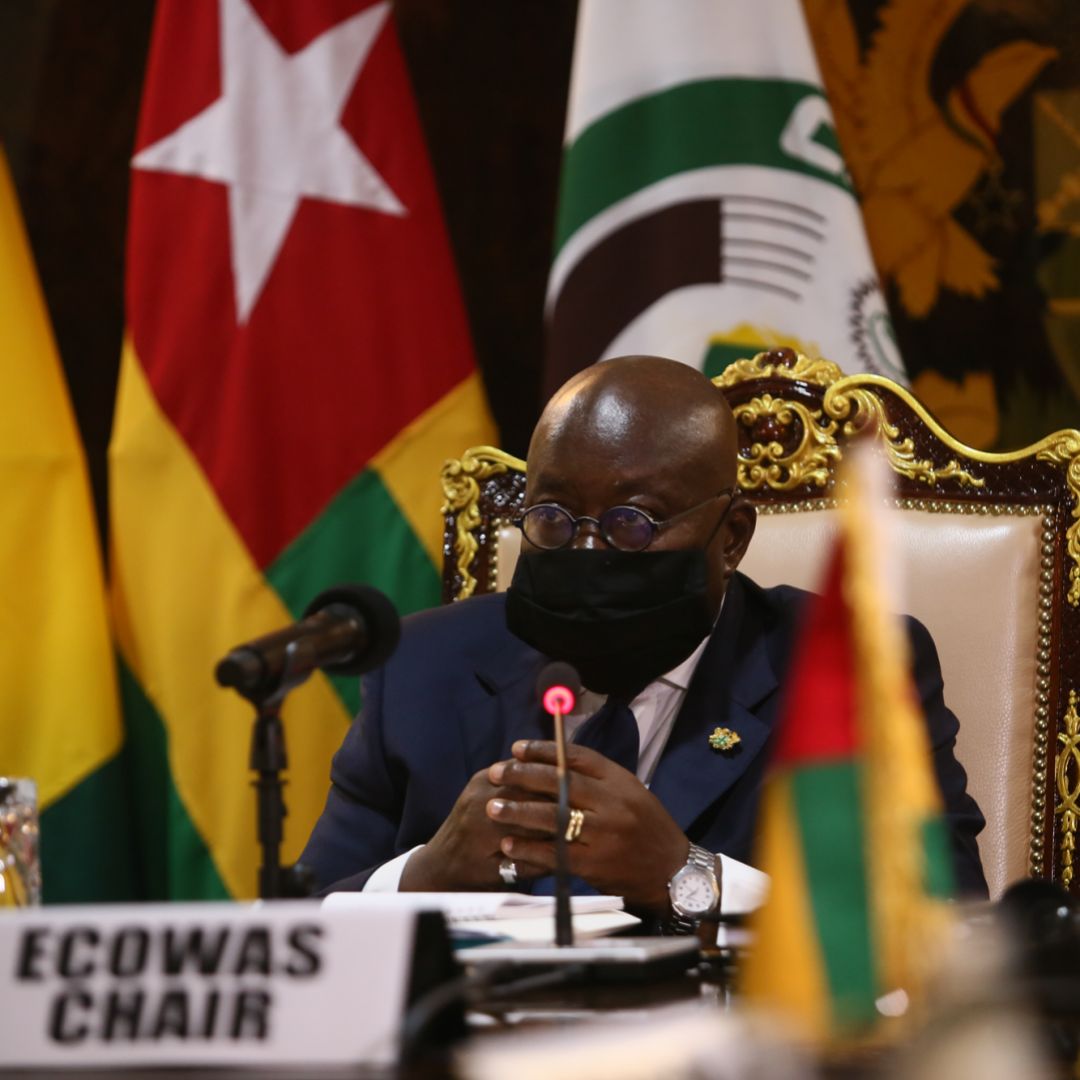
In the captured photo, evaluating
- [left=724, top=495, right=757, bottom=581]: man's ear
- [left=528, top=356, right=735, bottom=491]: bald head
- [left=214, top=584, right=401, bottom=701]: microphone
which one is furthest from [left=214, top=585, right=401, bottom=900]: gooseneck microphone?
[left=724, top=495, right=757, bottom=581]: man's ear

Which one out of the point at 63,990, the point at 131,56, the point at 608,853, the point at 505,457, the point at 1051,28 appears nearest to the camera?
the point at 63,990

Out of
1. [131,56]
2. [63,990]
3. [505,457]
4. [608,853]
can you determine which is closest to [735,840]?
[608,853]

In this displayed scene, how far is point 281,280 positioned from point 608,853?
1779 mm

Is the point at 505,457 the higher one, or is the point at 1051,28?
the point at 1051,28

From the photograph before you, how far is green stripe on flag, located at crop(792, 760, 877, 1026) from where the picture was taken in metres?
0.80

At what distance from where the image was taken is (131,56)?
3652 mm

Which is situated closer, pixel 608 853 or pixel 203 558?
pixel 608 853

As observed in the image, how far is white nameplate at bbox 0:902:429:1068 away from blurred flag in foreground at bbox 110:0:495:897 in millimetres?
2093

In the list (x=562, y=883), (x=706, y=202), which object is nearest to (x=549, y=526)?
(x=562, y=883)

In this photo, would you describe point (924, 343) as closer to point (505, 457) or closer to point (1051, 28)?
point (1051, 28)

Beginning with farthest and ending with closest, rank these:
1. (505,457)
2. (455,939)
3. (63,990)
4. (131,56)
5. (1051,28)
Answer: (131,56) → (1051,28) → (505,457) → (455,939) → (63,990)

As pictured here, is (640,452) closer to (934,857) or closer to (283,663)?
(283,663)

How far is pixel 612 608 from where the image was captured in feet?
6.86

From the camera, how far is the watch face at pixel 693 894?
178cm
